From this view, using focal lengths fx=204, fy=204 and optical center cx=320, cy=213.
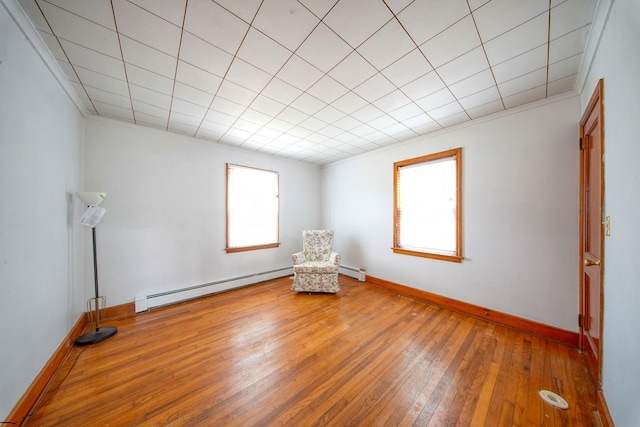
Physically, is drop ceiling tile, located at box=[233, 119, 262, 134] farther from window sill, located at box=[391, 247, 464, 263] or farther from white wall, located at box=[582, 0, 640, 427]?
white wall, located at box=[582, 0, 640, 427]

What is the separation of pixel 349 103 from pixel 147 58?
188 cm

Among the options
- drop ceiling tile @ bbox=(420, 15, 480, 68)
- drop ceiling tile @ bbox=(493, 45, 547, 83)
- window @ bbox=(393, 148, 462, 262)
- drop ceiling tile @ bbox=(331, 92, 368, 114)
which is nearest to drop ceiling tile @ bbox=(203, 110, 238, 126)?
drop ceiling tile @ bbox=(331, 92, 368, 114)

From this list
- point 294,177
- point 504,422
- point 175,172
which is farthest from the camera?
point 294,177

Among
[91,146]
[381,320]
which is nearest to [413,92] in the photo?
[381,320]

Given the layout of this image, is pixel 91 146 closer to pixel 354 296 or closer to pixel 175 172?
pixel 175 172

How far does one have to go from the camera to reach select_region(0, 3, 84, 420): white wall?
1.24 m

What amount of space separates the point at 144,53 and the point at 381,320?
3543 millimetres

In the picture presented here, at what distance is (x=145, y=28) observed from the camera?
55.6 inches

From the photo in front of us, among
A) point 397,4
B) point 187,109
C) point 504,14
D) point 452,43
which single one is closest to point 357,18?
point 397,4

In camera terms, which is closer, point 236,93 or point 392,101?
point 236,93

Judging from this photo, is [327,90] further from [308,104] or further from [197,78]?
[197,78]

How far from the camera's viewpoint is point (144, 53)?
5.34 feet

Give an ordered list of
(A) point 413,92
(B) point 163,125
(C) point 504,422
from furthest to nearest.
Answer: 1. (B) point 163,125
2. (A) point 413,92
3. (C) point 504,422

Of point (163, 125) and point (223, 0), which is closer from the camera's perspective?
point (223, 0)
